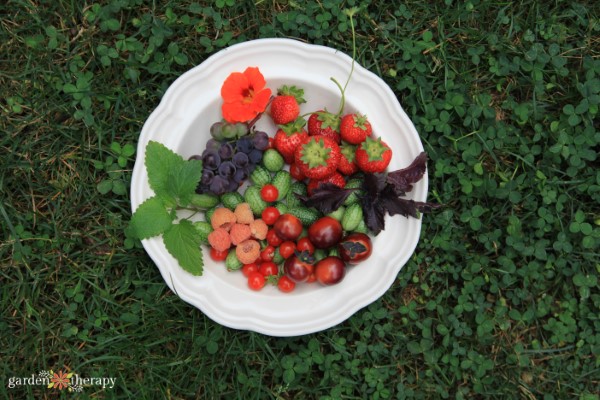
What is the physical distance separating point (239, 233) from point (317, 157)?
431mm

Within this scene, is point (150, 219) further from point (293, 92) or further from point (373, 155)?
point (373, 155)

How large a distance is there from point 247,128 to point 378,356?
1.14m

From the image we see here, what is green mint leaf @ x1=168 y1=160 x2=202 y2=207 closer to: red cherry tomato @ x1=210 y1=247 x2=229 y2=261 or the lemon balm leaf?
the lemon balm leaf

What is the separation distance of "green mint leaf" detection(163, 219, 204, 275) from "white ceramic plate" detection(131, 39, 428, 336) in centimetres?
6

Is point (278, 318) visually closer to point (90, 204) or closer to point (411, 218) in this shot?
point (411, 218)

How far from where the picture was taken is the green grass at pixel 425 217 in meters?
2.32

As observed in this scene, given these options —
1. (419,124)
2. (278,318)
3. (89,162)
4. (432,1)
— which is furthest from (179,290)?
(432,1)

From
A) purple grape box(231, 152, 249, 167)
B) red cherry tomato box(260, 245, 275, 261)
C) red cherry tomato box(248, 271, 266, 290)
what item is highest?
purple grape box(231, 152, 249, 167)

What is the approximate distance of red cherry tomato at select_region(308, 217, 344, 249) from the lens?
2.10m

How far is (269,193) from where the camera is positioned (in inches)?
84.0

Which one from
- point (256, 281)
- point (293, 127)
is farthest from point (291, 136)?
point (256, 281)

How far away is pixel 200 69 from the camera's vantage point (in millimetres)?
2098

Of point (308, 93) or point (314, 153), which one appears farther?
point (308, 93)

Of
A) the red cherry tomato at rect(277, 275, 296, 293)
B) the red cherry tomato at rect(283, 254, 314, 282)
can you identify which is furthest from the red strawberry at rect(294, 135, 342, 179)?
the red cherry tomato at rect(277, 275, 296, 293)
